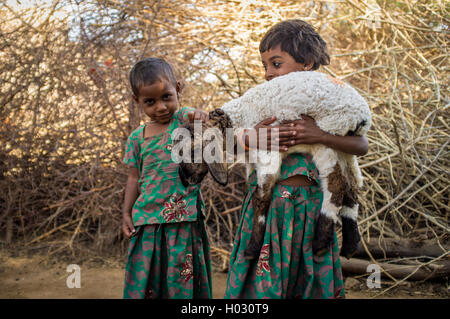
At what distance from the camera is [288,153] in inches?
54.0

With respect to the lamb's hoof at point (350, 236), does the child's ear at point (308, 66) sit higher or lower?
higher

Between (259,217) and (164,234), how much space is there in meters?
0.57

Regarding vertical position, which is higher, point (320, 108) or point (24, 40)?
point (24, 40)

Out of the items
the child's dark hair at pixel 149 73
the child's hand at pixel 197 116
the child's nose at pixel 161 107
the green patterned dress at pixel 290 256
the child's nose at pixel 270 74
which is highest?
the child's dark hair at pixel 149 73

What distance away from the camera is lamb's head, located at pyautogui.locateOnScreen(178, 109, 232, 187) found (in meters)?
1.36

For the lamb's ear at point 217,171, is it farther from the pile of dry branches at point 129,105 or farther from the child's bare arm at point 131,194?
the pile of dry branches at point 129,105

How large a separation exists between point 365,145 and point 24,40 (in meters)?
3.31

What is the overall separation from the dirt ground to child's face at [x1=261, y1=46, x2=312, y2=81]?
1.79 meters

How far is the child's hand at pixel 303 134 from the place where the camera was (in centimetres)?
130

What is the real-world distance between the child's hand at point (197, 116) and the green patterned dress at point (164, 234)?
150mm
